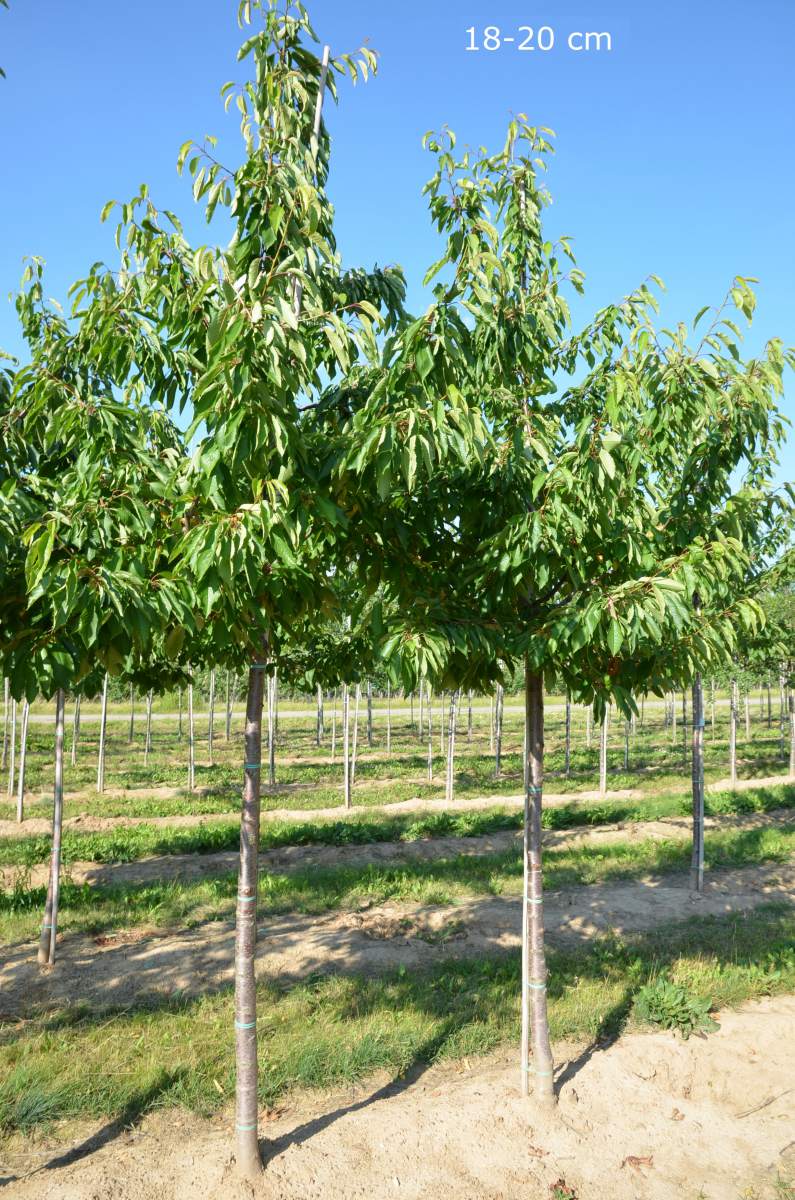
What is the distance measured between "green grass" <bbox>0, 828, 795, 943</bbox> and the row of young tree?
15.2ft

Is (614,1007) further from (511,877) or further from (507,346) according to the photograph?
(507,346)

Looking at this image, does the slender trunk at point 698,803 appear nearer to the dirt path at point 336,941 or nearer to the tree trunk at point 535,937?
the dirt path at point 336,941

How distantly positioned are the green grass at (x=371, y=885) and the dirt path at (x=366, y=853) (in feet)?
1.37

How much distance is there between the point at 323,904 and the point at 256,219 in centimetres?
756

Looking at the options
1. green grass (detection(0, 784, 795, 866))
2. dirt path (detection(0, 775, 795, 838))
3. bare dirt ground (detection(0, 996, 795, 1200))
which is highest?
bare dirt ground (detection(0, 996, 795, 1200))

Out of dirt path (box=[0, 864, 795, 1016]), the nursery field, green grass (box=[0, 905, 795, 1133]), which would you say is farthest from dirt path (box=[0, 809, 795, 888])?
green grass (box=[0, 905, 795, 1133])

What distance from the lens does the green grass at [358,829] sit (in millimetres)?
11347

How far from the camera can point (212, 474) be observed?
3145 millimetres

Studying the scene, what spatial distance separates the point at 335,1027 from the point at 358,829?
7.18m

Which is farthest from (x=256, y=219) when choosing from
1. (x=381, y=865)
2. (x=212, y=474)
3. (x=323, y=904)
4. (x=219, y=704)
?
(x=219, y=704)

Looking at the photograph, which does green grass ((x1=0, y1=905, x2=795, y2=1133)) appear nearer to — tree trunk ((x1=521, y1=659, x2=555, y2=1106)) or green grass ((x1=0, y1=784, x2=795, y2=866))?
tree trunk ((x1=521, y1=659, x2=555, y2=1106))

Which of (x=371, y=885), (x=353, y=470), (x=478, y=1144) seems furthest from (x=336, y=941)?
(x=353, y=470)

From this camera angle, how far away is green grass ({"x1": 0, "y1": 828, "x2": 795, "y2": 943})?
27.9ft

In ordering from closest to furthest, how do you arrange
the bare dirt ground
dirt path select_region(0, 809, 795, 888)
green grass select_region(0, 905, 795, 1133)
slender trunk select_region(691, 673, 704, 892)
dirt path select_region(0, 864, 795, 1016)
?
the bare dirt ground < green grass select_region(0, 905, 795, 1133) < dirt path select_region(0, 864, 795, 1016) < slender trunk select_region(691, 673, 704, 892) < dirt path select_region(0, 809, 795, 888)
